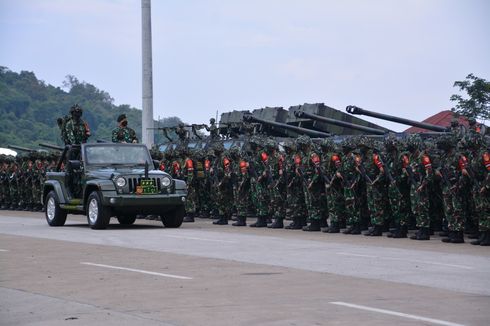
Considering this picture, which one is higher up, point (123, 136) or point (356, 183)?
point (123, 136)

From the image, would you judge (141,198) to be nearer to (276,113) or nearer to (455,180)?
(455,180)

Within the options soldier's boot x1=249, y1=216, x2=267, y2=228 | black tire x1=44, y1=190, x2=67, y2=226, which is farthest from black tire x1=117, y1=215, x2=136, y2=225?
soldier's boot x1=249, y1=216, x2=267, y2=228

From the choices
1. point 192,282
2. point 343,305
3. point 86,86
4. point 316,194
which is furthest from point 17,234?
point 86,86

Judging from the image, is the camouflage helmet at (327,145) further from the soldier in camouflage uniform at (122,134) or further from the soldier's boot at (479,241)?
the soldier in camouflage uniform at (122,134)

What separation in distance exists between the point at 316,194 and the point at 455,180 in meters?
4.03

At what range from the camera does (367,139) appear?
21109 millimetres

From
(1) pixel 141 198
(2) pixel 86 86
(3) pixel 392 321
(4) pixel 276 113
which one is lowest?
(3) pixel 392 321

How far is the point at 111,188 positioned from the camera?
22141mm

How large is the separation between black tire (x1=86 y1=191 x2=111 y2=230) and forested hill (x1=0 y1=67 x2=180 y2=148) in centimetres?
4768

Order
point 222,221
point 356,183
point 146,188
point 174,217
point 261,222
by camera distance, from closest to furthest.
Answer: point 356,183
point 146,188
point 174,217
point 261,222
point 222,221

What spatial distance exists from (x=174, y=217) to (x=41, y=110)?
66.5m

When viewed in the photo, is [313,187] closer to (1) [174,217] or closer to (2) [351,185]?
(2) [351,185]

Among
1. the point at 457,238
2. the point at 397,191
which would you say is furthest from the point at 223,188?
the point at 457,238

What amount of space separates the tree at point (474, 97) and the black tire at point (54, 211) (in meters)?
15.2
